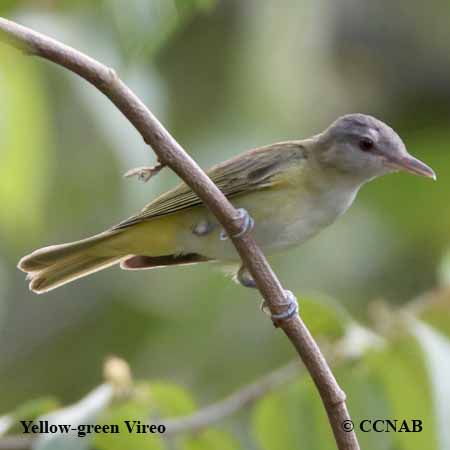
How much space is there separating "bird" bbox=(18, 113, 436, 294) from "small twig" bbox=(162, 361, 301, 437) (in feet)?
1.26

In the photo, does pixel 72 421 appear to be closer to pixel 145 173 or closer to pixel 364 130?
pixel 145 173

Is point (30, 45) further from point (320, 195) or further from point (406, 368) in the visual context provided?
point (406, 368)

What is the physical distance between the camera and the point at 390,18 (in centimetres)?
796

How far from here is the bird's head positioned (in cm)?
346

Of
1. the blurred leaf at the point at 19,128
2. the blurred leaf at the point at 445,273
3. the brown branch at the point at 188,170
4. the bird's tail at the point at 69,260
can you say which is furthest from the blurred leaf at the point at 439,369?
the blurred leaf at the point at 19,128

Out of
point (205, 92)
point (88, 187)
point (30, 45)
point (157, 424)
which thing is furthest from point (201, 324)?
point (30, 45)

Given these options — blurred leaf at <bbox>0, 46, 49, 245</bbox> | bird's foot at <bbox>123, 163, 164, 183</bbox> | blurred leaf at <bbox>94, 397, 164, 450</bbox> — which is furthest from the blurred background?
bird's foot at <bbox>123, 163, 164, 183</bbox>

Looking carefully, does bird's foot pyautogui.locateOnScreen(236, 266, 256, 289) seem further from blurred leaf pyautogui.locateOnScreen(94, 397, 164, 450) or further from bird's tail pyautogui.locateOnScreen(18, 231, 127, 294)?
blurred leaf pyautogui.locateOnScreen(94, 397, 164, 450)

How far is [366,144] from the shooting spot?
356 centimetres

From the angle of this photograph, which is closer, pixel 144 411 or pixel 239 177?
pixel 144 411

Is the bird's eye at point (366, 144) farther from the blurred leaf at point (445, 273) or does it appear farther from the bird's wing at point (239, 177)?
the blurred leaf at point (445, 273)

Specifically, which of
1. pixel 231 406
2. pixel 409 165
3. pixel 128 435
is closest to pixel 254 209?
pixel 409 165

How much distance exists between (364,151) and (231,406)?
98 centimetres

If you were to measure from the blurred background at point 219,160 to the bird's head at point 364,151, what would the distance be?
63.7 inches
